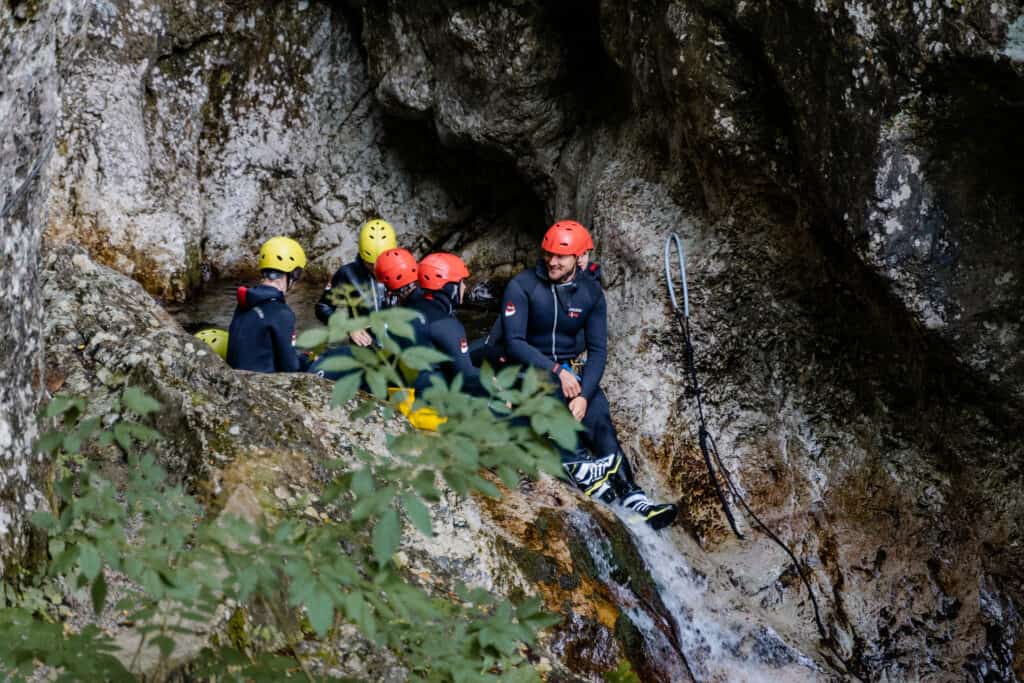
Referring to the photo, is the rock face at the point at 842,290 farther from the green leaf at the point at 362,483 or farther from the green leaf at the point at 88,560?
the green leaf at the point at 88,560

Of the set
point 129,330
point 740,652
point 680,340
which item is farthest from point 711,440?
point 129,330

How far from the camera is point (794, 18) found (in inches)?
257

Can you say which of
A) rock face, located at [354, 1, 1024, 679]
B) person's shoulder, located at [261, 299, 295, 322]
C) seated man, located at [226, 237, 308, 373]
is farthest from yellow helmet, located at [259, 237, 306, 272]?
rock face, located at [354, 1, 1024, 679]

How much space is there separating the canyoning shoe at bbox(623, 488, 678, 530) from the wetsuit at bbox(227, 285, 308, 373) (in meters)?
2.29

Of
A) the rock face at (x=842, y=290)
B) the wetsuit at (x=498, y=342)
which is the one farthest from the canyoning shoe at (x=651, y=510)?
the wetsuit at (x=498, y=342)

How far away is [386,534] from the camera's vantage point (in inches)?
98.3

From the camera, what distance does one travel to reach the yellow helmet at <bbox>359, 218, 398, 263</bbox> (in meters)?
8.66

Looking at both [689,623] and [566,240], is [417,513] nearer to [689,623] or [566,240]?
[689,623]

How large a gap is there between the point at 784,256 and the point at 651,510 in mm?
1955

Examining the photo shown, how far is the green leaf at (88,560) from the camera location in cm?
244

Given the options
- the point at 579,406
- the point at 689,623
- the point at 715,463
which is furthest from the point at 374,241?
the point at 689,623

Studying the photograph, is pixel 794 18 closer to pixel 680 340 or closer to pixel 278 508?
pixel 680 340

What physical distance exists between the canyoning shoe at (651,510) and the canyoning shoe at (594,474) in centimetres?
14

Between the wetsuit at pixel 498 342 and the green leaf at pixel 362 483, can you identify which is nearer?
the green leaf at pixel 362 483
